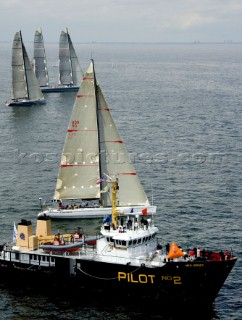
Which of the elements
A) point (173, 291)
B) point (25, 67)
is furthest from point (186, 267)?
point (25, 67)

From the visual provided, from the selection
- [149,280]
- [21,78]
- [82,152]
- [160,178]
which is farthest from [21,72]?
Answer: [149,280]

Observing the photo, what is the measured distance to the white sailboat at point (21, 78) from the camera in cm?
19450

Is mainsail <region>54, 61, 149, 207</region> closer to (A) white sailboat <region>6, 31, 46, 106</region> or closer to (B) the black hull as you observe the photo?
(B) the black hull

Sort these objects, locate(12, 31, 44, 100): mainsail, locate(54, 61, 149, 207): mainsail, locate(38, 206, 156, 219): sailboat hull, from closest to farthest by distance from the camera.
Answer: locate(54, 61, 149, 207): mainsail → locate(38, 206, 156, 219): sailboat hull → locate(12, 31, 44, 100): mainsail

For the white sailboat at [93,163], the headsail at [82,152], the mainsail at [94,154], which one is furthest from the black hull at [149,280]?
the headsail at [82,152]

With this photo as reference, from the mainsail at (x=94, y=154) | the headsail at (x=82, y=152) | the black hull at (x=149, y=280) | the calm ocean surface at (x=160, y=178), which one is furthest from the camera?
the headsail at (x=82, y=152)

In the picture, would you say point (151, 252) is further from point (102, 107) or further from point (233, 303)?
point (102, 107)

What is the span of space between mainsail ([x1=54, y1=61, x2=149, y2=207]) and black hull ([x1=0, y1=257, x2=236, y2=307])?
2390 cm

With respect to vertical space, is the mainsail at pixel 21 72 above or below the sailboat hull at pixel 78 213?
above

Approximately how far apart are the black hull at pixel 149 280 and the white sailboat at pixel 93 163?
23604 mm

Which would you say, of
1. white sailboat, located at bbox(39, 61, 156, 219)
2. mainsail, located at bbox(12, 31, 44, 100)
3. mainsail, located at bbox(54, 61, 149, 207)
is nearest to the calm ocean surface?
white sailboat, located at bbox(39, 61, 156, 219)

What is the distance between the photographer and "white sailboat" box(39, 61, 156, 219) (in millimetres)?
88125

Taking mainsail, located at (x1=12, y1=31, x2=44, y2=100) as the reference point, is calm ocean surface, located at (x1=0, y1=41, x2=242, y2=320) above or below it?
below

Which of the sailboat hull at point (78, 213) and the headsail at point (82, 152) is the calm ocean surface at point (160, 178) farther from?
the headsail at point (82, 152)
